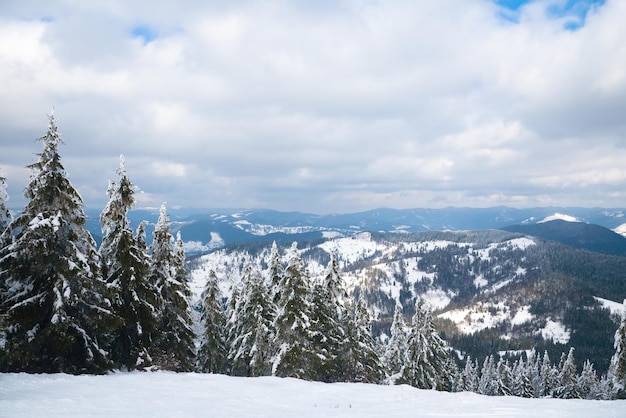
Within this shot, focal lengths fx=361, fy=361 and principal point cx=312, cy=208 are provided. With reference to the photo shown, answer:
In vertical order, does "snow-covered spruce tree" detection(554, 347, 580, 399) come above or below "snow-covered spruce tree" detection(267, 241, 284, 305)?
below

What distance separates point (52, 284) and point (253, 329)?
1732 centimetres

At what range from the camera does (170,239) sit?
25266mm

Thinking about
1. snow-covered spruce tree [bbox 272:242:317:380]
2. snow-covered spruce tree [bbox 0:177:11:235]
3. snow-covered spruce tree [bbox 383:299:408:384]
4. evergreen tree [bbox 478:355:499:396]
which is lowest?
evergreen tree [bbox 478:355:499:396]

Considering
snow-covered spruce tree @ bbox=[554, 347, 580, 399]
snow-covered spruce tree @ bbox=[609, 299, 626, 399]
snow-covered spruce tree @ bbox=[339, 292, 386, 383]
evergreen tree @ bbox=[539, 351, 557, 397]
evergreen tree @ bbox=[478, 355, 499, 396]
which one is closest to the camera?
snow-covered spruce tree @ bbox=[339, 292, 386, 383]

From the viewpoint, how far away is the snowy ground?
1043 cm

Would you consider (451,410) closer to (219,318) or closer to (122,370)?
(122,370)

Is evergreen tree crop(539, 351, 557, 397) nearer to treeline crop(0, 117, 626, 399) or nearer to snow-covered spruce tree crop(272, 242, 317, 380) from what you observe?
treeline crop(0, 117, 626, 399)

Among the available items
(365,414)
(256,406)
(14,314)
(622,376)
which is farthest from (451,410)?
(622,376)

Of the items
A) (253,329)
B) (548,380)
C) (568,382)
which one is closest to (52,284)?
(253,329)

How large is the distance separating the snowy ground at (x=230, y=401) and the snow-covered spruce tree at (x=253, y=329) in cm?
1280

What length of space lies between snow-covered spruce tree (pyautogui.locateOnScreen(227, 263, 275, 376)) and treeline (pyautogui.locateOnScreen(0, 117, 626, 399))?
0.10 metres

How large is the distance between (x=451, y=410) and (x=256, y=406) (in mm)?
6684

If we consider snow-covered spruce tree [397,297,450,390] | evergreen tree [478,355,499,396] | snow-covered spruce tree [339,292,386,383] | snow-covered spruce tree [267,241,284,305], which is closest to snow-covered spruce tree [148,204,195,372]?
snow-covered spruce tree [267,241,284,305]

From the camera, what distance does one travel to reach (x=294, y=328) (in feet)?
85.0
